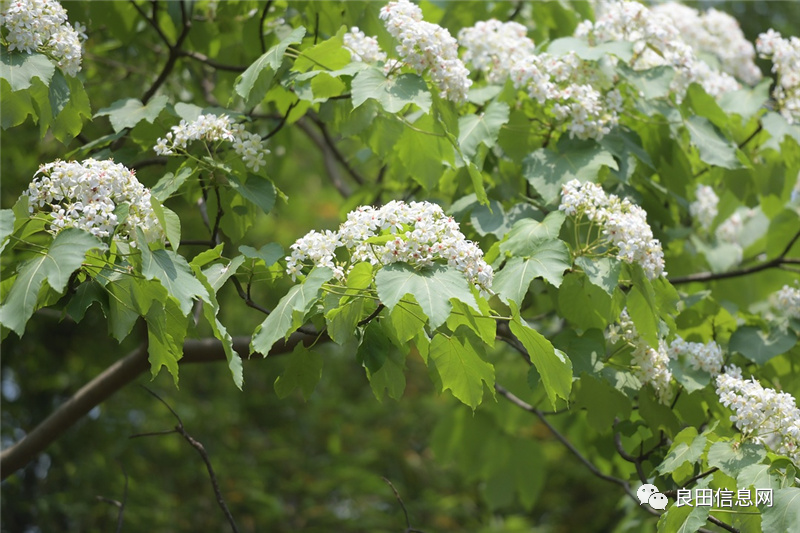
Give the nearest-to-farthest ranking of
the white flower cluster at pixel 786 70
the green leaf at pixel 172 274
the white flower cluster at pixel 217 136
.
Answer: the green leaf at pixel 172 274 < the white flower cluster at pixel 217 136 < the white flower cluster at pixel 786 70

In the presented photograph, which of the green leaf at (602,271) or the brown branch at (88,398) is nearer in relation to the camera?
the green leaf at (602,271)

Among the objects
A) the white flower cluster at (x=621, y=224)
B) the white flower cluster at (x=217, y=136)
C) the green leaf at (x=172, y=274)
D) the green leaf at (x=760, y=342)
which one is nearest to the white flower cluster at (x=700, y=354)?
the green leaf at (x=760, y=342)

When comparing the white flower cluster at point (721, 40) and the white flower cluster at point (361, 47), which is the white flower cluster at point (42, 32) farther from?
the white flower cluster at point (721, 40)

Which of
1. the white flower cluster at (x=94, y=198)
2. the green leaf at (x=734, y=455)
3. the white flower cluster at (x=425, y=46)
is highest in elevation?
the white flower cluster at (x=425, y=46)

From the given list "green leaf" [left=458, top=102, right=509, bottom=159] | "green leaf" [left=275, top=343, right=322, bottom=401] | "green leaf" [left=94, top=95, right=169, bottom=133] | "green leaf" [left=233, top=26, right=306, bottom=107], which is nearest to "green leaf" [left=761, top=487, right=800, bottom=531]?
"green leaf" [left=275, top=343, right=322, bottom=401]

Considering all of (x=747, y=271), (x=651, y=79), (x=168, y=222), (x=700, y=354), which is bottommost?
(x=747, y=271)

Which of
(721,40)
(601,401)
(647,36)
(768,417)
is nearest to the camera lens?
(768,417)

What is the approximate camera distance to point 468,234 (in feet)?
10.4

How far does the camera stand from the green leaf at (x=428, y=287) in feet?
6.59

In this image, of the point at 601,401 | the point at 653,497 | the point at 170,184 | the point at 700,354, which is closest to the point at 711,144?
the point at 700,354

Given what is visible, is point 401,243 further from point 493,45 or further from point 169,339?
point 493,45

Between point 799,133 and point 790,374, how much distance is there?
1.02m

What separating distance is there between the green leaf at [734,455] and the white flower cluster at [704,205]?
1832mm

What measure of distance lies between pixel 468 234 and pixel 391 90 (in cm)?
72
